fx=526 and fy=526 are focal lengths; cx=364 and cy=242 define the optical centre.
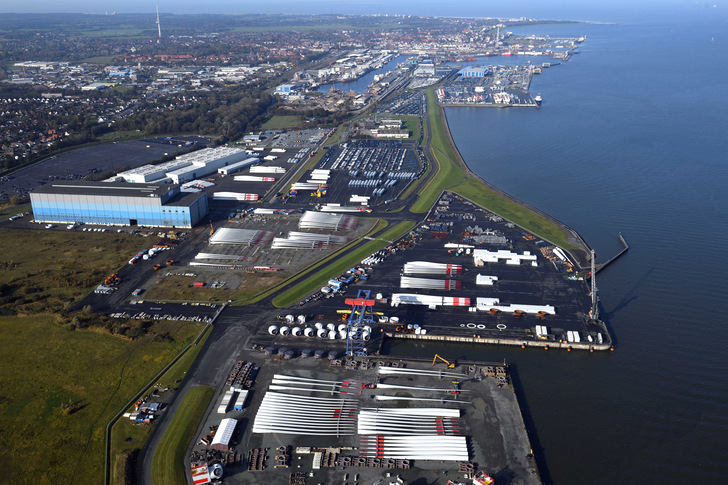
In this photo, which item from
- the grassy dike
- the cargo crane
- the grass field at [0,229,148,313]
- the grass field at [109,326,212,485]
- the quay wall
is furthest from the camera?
the grassy dike

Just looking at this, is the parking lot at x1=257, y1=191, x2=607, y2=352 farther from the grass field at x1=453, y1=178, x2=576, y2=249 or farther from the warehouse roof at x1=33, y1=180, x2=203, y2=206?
the warehouse roof at x1=33, y1=180, x2=203, y2=206

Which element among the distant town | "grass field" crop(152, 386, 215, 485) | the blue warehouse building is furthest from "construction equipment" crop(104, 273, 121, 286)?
the distant town

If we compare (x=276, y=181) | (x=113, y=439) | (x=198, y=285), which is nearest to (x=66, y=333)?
(x=198, y=285)

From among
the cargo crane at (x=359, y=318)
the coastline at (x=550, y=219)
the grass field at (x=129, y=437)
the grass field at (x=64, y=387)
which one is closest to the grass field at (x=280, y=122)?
the coastline at (x=550, y=219)

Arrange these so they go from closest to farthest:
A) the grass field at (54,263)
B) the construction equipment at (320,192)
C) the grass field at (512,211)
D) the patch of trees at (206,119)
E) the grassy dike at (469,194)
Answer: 1. the grass field at (54,263)
2. the grass field at (512,211)
3. the grassy dike at (469,194)
4. the construction equipment at (320,192)
5. the patch of trees at (206,119)

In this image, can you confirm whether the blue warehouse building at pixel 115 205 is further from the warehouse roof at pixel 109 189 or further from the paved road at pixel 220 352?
the paved road at pixel 220 352

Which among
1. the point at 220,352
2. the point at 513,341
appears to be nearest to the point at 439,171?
the point at 513,341
